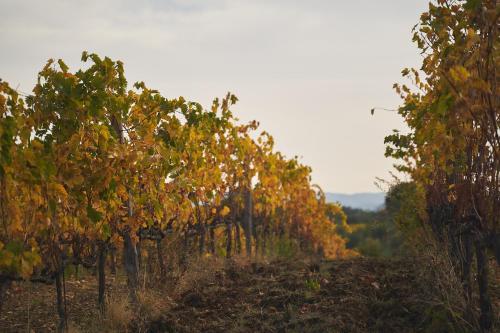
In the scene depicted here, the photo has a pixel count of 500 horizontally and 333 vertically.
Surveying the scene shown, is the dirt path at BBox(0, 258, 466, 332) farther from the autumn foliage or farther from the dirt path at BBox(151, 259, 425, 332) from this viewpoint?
the autumn foliage

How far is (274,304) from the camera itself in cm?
735

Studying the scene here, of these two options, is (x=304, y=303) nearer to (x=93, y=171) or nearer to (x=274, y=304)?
(x=274, y=304)

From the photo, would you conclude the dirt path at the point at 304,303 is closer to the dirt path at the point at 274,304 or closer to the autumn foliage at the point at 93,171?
the dirt path at the point at 274,304

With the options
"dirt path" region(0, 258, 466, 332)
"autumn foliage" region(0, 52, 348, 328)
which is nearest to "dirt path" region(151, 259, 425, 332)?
"dirt path" region(0, 258, 466, 332)

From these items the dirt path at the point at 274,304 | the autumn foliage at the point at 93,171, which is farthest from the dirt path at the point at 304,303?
the autumn foliage at the point at 93,171

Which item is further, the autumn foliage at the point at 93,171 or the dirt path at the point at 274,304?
the dirt path at the point at 274,304

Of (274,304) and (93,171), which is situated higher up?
(93,171)

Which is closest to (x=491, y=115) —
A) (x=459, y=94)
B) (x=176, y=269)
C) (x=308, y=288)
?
(x=459, y=94)

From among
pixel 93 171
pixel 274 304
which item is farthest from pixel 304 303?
pixel 93 171

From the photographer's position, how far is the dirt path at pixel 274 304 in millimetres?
6402

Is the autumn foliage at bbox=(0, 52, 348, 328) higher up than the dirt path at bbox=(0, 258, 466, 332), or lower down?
higher up

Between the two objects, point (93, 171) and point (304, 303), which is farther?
point (304, 303)

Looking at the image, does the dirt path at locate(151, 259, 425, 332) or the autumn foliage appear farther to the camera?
the dirt path at locate(151, 259, 425, 332)

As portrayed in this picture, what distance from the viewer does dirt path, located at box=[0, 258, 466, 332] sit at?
6.40 m
